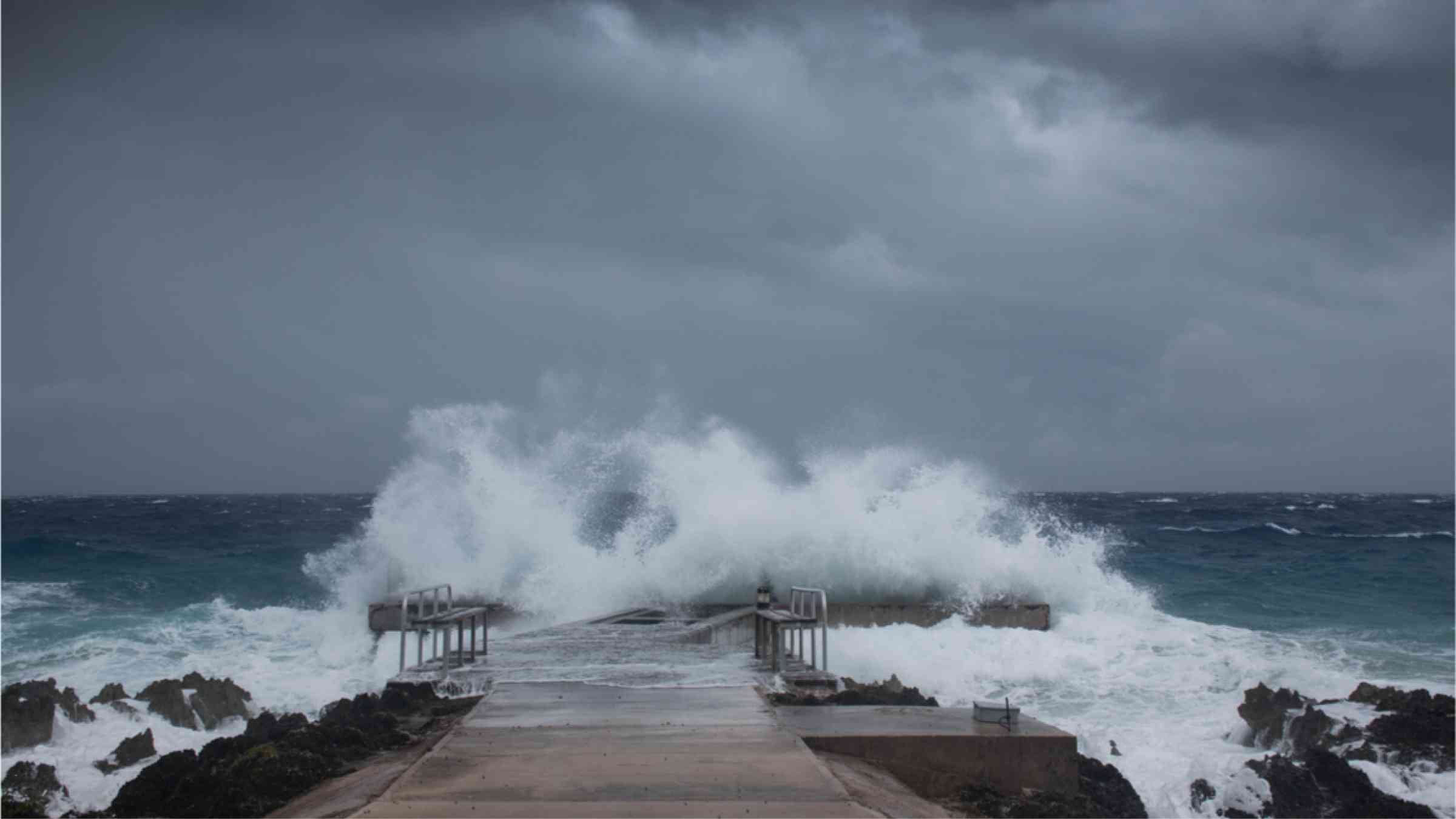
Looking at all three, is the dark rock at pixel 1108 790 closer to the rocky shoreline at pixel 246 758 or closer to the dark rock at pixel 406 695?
the rocky shoreline at pixel 246 758

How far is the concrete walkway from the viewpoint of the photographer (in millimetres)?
5281

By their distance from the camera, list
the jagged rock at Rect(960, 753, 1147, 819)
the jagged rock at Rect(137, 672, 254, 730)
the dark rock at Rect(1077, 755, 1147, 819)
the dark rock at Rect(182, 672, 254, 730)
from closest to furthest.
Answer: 1. the jagged rock at Rect(960, 753, 1147, 819)
2. the dark rock at Rect(1077, 755, 1147, 819)
3. the jagged rock at Rect(137, 672, 254, 730)
4. the dark rock at Rect(182, 672, 254, 730)

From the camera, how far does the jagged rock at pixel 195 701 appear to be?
1383 centimetres

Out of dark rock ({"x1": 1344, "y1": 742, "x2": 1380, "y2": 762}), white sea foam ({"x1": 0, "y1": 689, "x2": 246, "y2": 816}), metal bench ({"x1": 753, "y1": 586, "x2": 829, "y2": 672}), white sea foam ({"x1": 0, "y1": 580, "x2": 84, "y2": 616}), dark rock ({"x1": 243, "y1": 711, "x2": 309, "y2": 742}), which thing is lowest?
white sea foam ({"x1": 0, "y1": 689, "x2": 246, "y2": 816})

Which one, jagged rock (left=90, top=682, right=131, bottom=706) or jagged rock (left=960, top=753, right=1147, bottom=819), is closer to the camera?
jagged rock (left=960, top=753, right=1147, bottom=819)

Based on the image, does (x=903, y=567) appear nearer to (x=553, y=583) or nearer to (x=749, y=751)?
(x=553, y=583)

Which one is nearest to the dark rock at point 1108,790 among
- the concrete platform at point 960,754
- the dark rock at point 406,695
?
the concrete platform at point 960,754

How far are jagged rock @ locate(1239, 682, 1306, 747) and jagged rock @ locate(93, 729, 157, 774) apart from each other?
38.3 feet

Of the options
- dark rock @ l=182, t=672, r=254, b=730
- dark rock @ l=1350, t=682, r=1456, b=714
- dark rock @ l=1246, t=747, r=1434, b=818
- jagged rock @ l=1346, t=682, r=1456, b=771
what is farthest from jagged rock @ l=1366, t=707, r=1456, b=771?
dark rock @ l=182, t=672, r=254, b=730

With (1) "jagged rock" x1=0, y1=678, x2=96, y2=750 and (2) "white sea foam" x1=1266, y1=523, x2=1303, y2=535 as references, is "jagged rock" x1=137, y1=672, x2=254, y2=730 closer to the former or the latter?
(1) "jagged rock" x1=0, y1=678, x2=96, y2=750

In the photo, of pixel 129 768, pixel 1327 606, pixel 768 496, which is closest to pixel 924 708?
pixel 129 768

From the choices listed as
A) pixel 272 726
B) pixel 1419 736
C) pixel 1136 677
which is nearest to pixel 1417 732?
pixel 1419 736

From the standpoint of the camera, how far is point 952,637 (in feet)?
59.2

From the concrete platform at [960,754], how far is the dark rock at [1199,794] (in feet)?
11.3
